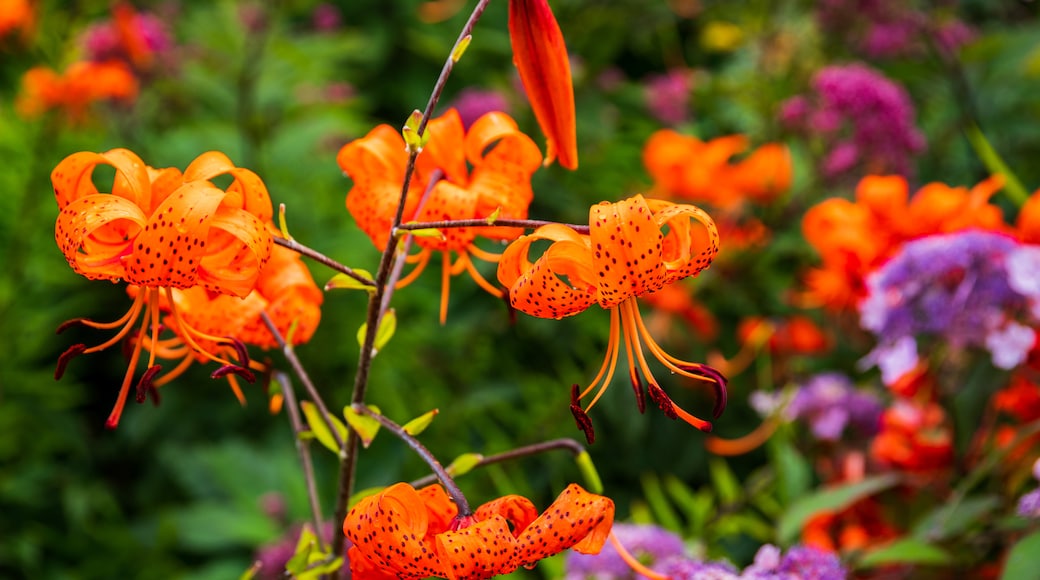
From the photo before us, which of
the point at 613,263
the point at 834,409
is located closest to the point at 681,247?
the point at 613,263

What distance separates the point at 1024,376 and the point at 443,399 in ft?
2.28

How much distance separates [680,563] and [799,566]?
0.07 metres

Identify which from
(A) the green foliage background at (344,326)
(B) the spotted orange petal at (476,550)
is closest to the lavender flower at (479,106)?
(A) the green foliage background at (344,326)

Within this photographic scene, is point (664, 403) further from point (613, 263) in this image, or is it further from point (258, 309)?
point (258, 309)

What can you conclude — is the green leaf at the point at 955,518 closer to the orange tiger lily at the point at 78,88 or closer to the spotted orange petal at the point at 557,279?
the spotted orange petal at the point at 557,279

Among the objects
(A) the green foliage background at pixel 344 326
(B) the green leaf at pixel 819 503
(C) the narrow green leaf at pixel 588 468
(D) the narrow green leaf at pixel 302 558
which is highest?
(C) the narrow green leaf at pixel 588 468

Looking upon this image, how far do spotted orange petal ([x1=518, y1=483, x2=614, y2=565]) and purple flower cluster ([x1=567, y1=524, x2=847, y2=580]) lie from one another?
0.14 metres

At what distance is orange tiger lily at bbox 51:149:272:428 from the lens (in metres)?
0.41

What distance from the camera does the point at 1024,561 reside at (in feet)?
1.94

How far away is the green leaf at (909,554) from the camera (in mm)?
670

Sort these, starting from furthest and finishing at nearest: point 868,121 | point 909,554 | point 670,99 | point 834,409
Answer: point 670,99 < point 868,121 < point 834,409 < point 909,554

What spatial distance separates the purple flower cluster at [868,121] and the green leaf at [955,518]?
1.81 feet

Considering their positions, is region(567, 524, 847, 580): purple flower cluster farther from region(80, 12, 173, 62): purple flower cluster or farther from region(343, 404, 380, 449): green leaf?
region(80, 12, 173, 62): purple flower cluster

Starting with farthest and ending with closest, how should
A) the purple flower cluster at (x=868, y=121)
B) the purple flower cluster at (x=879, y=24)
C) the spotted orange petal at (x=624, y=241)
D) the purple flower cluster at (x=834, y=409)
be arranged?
the purple flower cluster at (x=879, y=24), the purple flower cluster at (x=868, y=121), the purple flower cluster at (x=834, y=409), the spotted orange petal at (x=624, y=241)
